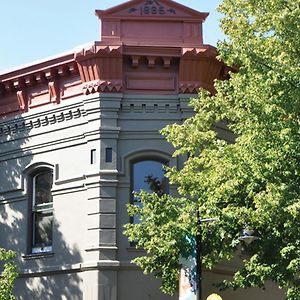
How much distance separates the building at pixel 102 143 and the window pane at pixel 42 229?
31 millimetres

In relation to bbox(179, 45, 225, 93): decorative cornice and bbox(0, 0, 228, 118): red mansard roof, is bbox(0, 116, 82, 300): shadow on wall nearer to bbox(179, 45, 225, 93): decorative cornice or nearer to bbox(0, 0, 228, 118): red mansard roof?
bbox(0, 0, 228, 118): red mansard roof

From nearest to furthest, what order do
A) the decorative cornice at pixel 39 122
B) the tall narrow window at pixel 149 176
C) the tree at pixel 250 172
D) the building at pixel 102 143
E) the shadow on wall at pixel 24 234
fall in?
the tree at pixel 250 172
the building at pixel 102 143
the shadow on wall at pixel 24 234
the tall narrow window at pixel 149 176
the decorative cornice at pixel 39 122

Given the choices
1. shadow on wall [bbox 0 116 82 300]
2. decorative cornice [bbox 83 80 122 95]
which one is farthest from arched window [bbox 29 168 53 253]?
decorative cornice [bbox 83 80 122 95]

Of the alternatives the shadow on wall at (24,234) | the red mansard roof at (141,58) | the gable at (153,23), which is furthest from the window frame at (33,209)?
the gable at (153,23)

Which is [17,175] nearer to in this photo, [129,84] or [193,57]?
[129,84]

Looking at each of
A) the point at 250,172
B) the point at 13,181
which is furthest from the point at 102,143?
the point at 250,172

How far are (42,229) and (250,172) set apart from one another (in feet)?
27.4

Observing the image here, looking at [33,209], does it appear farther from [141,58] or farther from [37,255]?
[141,58]

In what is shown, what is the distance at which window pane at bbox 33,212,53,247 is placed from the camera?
750 inches

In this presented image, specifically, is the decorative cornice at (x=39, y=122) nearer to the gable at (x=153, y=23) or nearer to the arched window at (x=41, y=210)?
the arched window at (x=41, y=210)

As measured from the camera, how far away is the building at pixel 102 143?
1742 cm

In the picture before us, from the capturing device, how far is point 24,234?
19.2 m

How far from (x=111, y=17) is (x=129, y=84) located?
2.06 m

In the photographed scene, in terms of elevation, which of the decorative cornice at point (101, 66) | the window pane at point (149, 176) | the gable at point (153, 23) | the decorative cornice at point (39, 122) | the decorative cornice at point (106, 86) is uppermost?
the gable at point (153, 23)
